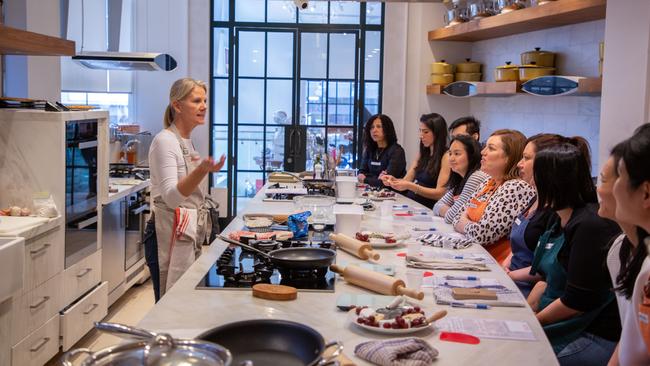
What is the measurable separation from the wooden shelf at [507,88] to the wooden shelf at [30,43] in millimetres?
3253

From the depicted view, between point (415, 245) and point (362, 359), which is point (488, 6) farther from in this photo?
point (362, 359)

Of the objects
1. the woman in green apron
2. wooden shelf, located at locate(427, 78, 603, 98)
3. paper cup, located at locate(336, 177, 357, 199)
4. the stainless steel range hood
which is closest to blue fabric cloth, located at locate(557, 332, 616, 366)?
the woman in green apron

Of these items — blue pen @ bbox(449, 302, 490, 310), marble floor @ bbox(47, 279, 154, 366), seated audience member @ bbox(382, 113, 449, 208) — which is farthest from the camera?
seated audience member @ bbox(382, 113, 449, 208)

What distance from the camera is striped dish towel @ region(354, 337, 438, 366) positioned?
5.89 feet

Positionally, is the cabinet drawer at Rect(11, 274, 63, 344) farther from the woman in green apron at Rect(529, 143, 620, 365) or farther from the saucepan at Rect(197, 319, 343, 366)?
the woman in green apron at Rect(529, 143, 620, 365)

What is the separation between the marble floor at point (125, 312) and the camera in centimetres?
476

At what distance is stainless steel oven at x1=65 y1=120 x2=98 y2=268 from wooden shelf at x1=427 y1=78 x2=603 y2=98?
3177 millimetres

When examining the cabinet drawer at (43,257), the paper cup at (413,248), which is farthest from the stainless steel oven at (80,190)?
the paper cup at (413,248)

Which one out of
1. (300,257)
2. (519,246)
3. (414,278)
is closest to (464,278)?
(414,278)

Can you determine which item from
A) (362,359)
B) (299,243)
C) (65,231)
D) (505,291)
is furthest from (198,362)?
(65,231)

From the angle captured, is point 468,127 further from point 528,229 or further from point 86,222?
point 86,222

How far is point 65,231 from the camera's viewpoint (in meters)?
4.25

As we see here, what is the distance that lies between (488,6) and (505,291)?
464 centimetres

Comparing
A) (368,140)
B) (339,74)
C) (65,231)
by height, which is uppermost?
(339,74)
